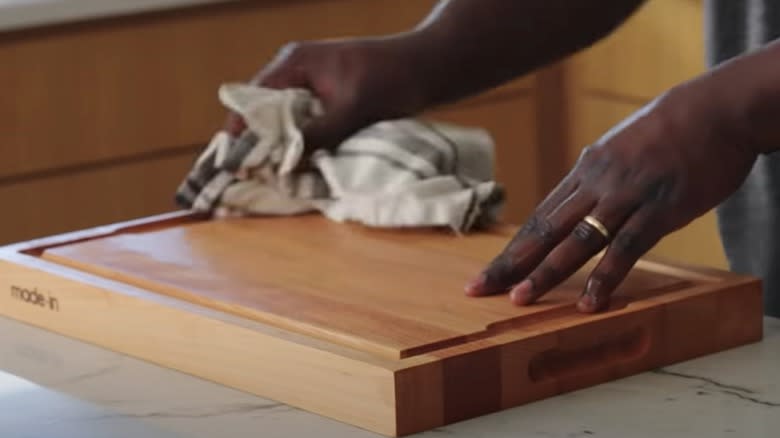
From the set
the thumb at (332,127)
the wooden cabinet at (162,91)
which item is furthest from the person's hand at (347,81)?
the wooden cabinet at (162,91)

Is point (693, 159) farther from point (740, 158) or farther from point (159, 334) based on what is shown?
point (159, 334)

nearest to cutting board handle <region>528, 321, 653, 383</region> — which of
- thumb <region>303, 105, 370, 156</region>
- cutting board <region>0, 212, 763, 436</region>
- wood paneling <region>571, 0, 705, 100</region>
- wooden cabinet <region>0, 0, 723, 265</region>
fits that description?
cutting board <region>0, 212, 763, 436</region>

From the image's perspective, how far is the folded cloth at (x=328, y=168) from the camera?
1266 millimetres

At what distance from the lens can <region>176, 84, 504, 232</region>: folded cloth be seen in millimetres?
1266

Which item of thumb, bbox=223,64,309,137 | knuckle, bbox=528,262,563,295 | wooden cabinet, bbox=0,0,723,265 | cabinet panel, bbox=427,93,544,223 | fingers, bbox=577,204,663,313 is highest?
thumb, bbox=223,64,309,137

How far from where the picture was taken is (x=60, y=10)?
2.18m

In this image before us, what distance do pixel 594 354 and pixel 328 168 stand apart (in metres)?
0.39

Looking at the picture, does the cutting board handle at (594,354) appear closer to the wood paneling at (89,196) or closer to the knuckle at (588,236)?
the knuckle at (588,236)

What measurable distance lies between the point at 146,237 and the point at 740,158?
47 cm

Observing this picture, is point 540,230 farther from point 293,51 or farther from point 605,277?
point 293,51

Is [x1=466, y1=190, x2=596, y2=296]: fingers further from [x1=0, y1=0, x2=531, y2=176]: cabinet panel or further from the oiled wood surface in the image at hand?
[x1=0, y1=0, x2=531, y2=176]: cabinet panel

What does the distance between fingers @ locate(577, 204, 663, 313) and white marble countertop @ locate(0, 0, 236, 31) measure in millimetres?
1316

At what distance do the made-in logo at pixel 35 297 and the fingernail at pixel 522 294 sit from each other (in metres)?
0.33

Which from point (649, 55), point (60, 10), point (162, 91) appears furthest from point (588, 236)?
point (649, 55)
